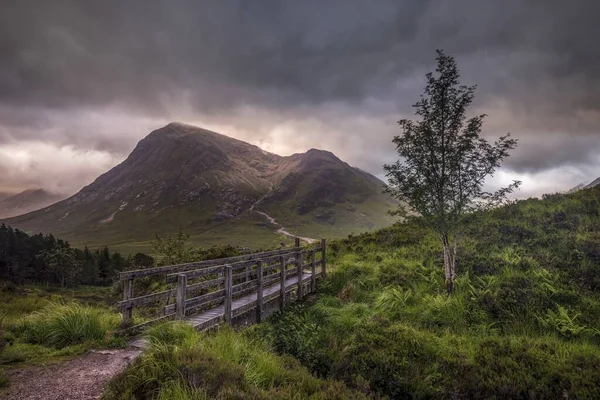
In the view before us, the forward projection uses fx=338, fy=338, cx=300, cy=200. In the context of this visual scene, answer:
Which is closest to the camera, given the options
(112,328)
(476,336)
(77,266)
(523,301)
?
(112,328)

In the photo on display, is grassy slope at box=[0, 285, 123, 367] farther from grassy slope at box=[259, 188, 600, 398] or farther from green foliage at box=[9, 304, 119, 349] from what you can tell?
grassy slope at box=[259, 188, 600, 398]

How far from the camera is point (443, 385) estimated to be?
8.74 m

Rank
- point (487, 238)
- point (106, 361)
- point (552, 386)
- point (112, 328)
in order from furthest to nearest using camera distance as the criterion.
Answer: point (487, 238) < point (112, 328) < point (552, 386) < point (106, 361)

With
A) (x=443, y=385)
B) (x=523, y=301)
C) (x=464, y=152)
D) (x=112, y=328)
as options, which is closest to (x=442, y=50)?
(x=464, y=152)

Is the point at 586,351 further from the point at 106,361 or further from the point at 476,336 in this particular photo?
the point at 106,361

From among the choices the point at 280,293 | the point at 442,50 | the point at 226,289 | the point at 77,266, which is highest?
the point at 442,50

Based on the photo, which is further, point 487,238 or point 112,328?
point 487,238

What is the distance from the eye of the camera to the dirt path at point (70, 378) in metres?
5.19

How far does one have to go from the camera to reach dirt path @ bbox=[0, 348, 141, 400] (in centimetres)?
519

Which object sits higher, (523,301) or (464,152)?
(464,152)

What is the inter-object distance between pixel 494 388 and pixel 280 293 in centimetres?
741

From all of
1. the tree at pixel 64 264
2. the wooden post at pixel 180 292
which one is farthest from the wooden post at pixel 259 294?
the tree at pixel 64 264

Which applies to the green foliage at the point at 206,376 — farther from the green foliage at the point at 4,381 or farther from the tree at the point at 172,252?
the tree at the point at 172,252

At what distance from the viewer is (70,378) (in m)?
5.75
